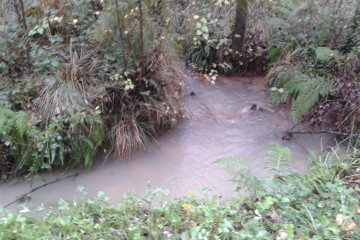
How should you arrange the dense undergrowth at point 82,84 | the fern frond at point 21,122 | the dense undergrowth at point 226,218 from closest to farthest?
1. the dense undergrowth at point 226,218
2. the fern frond at point 21,122
3. the dense undergrowth at point 82,84

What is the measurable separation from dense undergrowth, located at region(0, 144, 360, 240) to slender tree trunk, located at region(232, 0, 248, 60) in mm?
3981

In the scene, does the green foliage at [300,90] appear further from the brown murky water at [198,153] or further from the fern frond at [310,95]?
the brown murky water at [198,153]

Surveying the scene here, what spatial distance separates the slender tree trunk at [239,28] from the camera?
6082 millimetres

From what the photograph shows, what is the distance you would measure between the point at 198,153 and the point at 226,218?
2.31 meters

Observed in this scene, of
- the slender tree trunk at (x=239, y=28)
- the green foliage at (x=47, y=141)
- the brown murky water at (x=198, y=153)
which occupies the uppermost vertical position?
the slender tree trunk at (x=239, y=28)

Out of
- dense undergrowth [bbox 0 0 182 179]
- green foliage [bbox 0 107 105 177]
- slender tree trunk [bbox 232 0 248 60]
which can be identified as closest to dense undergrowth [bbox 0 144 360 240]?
green foliage [bbox 0 107 105 177]

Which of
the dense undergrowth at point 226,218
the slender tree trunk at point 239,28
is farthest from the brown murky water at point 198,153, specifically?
the dense undergrowth at point 226,218

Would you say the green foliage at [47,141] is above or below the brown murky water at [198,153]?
above

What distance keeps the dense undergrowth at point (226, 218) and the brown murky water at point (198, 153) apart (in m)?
1.25

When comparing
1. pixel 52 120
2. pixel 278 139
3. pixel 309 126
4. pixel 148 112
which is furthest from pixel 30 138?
pixel 309 126

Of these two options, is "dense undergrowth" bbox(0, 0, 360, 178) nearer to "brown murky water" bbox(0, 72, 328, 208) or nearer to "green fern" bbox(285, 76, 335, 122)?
"green fern" bbox(285, 76, 335, 122)

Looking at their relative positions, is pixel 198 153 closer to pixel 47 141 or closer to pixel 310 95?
pixel 310 95

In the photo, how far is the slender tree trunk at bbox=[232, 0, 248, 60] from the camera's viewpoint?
608cm

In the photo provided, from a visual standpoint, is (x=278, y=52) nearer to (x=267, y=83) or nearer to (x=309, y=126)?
(x=267, y=83)
